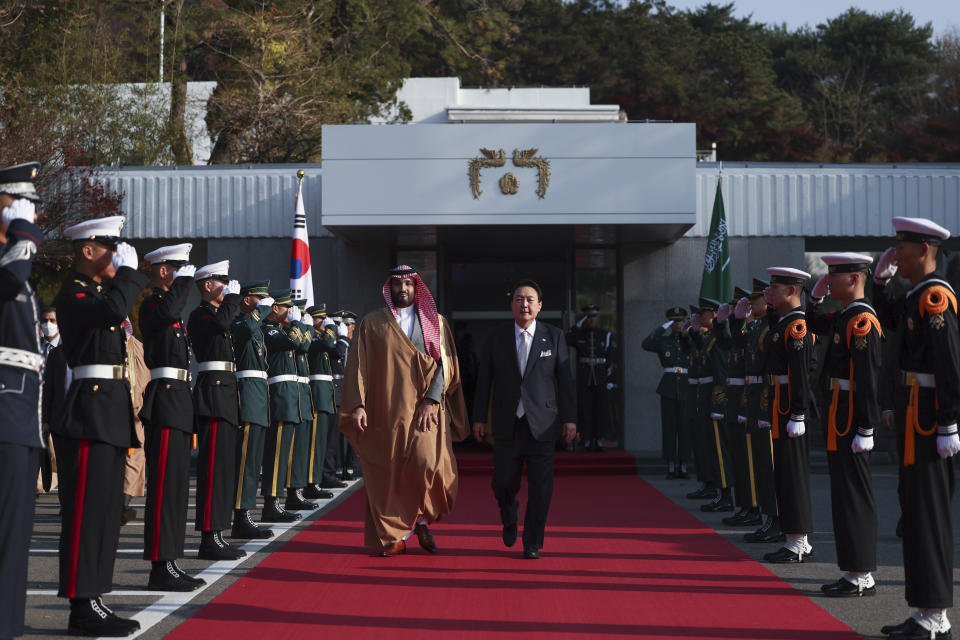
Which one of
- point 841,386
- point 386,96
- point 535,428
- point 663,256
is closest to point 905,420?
point 841,386

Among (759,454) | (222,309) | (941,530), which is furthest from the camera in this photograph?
(759,454)

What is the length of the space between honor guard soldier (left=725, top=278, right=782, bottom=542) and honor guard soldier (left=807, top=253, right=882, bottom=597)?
5.15ft

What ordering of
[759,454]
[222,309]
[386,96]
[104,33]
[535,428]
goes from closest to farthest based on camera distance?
1. [222,309]
2. [535,428]
3. [759,454]
4. [104,33]
5. [386,96]

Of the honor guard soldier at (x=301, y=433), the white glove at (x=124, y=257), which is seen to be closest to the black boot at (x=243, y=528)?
the honor guard soldier at (x=301, y=433)

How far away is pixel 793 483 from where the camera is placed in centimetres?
805

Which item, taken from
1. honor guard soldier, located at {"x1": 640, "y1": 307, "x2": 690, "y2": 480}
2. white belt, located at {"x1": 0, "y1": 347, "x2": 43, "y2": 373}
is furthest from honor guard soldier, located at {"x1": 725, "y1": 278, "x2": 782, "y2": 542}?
white belt, located at {"x1": 0, "y1": 347, "x2": 43, "y2": 373}

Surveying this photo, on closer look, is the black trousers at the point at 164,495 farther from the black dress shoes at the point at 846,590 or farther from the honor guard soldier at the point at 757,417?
the honor guard soldier at the point at 757,417

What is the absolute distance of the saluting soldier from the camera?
29.6 feet

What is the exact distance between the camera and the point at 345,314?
16.3 meters

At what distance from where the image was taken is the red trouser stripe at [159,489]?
267 inches

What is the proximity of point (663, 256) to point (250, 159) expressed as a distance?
39.0ft

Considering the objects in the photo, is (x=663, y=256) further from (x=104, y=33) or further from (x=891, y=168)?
(x=104, y=33)

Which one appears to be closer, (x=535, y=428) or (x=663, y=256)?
(x=535, y=428)

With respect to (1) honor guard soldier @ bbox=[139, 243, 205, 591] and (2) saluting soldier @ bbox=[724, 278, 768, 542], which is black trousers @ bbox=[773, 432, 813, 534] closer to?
(2) saluting soldier @ bbox=[724, 278, 768, 542]
